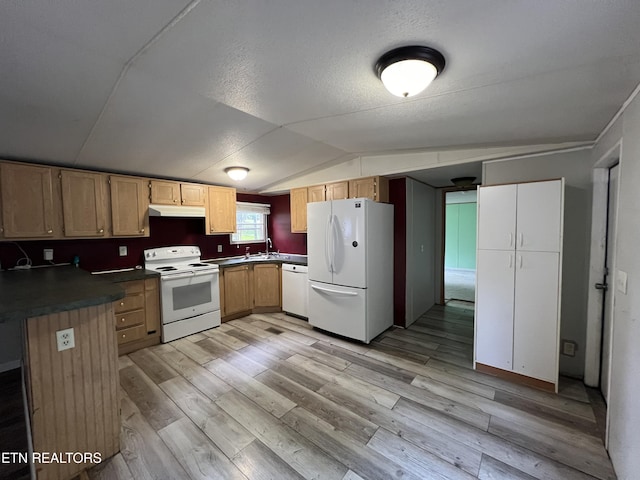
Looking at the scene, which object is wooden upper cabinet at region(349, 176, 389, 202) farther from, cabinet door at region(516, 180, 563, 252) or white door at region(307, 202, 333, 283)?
cabinet door at region(516, 180, 563, 252)

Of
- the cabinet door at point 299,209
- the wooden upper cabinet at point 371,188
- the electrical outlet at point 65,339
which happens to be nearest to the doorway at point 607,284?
Result: the wooden upper cabinet at point 371,188

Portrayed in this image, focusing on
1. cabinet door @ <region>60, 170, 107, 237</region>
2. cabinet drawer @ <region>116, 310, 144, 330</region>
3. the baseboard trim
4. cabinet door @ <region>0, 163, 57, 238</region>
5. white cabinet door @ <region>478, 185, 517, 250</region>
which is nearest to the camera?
the baseboard trim

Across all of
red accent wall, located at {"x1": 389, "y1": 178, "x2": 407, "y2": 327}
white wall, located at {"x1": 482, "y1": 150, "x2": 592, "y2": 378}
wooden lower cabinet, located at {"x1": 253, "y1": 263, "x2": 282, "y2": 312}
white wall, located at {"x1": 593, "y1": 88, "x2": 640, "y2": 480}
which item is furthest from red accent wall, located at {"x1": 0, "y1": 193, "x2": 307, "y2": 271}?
white wall, located at {"x1": 593, "y1": 88, "x2": 640, "y2": 480}

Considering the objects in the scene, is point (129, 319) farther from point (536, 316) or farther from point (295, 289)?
point (536, 316)

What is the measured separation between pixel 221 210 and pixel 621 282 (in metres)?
4.51

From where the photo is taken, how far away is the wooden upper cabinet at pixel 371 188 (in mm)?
3619

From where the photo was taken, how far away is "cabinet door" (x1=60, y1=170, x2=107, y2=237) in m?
2.96

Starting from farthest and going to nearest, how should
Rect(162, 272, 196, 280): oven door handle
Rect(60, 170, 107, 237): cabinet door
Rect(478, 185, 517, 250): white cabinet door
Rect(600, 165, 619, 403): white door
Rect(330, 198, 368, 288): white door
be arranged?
Rect(162, 272, 196, 280): oven door handle
Rect(330, 198, 368, 288): white door
Rect(60, 170, 107, 237): cabinet door
Rect(478, 185, 517, 250): white cabinet door
Rect(600, 165, 619, 403): white door

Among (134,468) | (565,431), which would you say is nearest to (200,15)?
(134,468)

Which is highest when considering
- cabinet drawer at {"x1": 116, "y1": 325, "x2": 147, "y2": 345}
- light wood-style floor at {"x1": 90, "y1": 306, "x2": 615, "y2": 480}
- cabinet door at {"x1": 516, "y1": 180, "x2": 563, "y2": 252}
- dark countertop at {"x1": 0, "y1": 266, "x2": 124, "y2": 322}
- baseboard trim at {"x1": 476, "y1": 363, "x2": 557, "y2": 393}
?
cabinet door at {"x1": 516, "y1": 180, "x2": 563, "y2": 252}

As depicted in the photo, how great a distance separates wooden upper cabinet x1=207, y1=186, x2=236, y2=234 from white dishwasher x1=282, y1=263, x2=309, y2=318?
1179 millimetres

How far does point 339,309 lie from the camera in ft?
11.3

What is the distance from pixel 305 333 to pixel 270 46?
3301mm

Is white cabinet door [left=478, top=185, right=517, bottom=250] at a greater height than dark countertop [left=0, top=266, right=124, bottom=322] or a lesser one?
greater
